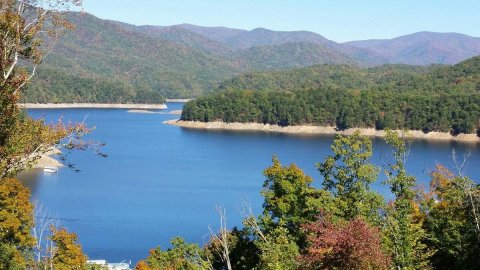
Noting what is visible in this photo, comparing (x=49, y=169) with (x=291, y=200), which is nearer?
(x=291, y=200)

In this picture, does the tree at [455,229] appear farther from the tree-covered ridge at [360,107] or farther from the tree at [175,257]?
the tree-covered ridge at [360,107]

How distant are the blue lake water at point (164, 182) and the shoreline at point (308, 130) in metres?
12.1

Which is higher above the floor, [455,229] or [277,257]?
[277,257]

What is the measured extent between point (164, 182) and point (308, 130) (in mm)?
81154

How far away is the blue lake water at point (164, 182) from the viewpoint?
46.8 metres

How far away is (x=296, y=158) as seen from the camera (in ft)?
303

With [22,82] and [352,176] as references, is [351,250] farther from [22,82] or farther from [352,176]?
[352,176]

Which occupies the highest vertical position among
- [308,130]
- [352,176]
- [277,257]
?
[352,176]

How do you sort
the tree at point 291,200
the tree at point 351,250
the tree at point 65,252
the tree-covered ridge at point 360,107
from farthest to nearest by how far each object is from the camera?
the tree-covered ridge at point 360,107 < the tree at point 65,252 < the tree at point 291,200 < the tree at point 351,250

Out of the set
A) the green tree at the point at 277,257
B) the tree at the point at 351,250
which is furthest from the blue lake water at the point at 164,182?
the tree at the point at 351,250

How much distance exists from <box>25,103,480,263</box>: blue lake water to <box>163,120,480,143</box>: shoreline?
39.5 feet

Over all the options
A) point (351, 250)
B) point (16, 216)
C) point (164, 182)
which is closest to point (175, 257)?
point (16, 216)

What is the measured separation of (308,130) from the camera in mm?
150750

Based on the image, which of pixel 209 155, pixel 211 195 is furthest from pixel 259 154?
pixel 211 195
